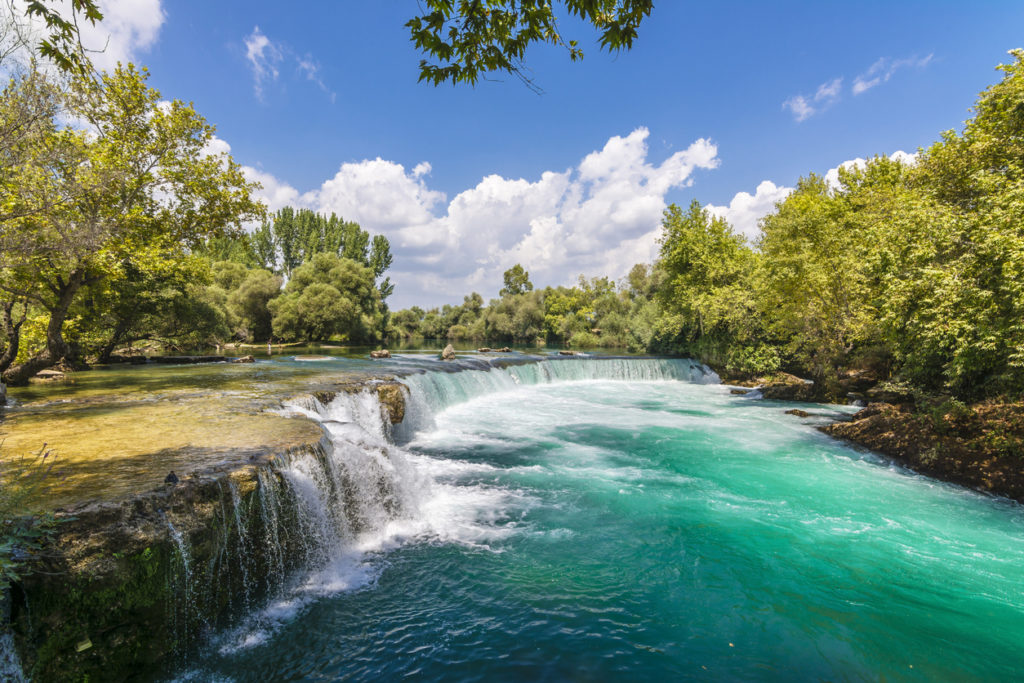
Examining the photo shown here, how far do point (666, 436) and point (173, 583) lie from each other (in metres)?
11.7

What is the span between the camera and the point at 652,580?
5.38 metres

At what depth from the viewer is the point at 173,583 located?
391 cm

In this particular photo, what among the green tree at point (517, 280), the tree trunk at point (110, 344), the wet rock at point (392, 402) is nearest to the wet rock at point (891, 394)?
the wet rock at point (392, 402)

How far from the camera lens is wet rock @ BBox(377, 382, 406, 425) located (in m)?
11.5

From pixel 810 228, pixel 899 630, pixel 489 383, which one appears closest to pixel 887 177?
pixel 810 228

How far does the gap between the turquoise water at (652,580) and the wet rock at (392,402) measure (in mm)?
1439

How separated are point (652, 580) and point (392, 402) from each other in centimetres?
827

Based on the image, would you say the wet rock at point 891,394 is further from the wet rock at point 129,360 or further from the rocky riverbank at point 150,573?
the wet rock at point 129,360

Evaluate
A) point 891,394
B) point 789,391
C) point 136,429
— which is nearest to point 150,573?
point 136,429

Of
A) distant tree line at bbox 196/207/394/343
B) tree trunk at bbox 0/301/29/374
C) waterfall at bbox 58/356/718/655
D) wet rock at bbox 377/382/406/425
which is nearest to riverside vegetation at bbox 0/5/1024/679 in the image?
tree trunk at bbox 0/301/29/374

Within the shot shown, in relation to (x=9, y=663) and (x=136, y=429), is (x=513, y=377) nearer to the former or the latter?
(x=136, y=429)

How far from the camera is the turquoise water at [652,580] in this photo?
157 inches

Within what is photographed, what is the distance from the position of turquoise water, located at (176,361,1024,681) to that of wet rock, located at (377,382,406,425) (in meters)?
1.44

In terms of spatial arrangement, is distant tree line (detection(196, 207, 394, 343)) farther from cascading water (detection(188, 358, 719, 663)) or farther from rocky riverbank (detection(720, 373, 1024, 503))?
rocky riverbank (detection(720, 373, 1024, 503))
